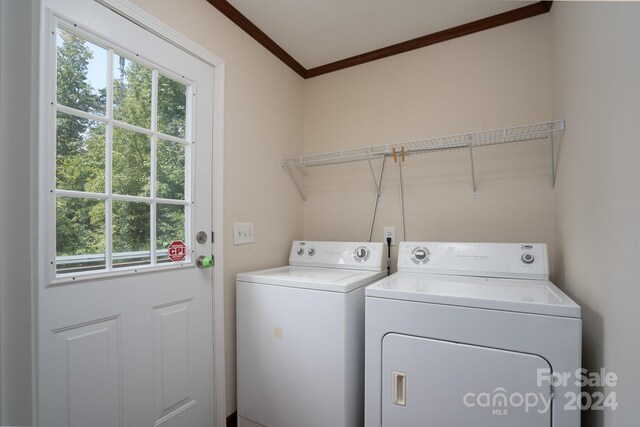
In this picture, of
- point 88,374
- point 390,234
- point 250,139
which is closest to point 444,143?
point 390,234

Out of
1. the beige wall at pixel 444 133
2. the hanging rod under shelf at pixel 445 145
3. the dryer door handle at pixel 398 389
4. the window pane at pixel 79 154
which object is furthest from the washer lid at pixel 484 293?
the window pane at pixel 79 154

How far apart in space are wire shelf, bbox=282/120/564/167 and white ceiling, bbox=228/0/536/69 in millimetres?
739

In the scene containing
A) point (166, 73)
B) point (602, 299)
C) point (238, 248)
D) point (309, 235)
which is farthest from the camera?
point (309, 235)

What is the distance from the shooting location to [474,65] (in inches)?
75.2

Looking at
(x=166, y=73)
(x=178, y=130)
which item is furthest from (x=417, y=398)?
(x=166, y=73)

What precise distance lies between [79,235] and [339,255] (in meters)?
1.40

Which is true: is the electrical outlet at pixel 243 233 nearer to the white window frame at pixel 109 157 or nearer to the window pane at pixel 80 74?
the white window frame at pixel 109 157

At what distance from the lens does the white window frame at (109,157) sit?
1045 mm

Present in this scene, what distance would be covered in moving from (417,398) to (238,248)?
3.98 ft

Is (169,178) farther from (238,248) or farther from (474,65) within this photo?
(474,65)

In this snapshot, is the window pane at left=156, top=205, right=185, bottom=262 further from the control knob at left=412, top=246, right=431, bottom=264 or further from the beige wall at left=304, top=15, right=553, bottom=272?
the control knob at left=412, top=246, right=431, bottom=264

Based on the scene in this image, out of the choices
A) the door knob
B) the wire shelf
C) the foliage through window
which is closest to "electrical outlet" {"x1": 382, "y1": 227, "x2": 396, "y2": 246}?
the wire shelf

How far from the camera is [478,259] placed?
5.42 feet

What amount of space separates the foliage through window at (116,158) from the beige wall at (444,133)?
3.87 ft
